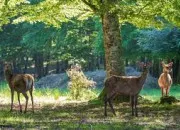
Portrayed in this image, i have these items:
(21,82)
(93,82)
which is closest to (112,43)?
(21,82)

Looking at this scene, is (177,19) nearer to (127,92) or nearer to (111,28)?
(111,28)

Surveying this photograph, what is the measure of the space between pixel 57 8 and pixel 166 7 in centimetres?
437

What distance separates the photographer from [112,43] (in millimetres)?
19016

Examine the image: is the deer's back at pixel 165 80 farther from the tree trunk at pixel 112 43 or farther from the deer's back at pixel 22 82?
the deer's back at pixel 22 82

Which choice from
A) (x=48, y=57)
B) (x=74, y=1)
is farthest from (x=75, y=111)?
(x=48, y=57)

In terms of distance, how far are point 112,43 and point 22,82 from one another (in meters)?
4.53

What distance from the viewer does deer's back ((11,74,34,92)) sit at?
1580cm

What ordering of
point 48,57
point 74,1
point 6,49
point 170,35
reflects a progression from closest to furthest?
point 74,1 → point 170,35 → point 6,49 → point 48,57

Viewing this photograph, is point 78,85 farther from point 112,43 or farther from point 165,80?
point 112,43

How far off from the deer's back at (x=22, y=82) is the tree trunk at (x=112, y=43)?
4.03 metres

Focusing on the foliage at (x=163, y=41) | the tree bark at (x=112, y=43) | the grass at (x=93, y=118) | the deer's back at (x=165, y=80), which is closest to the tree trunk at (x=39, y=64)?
the foliage at (x=163, y=41)

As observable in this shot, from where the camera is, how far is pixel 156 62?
5491 centimetres

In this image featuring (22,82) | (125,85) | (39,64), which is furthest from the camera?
(39,64)

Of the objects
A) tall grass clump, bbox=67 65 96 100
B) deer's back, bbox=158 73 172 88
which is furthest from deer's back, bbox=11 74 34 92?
tall grass clump, bbox=67 65 96 100
